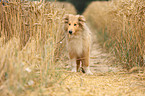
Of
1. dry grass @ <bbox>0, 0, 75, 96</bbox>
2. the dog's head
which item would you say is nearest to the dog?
the dog's head

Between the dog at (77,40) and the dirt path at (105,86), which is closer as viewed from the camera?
the dirt path at (105,86)

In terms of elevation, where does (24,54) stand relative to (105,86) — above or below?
above

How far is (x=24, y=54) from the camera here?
249cm

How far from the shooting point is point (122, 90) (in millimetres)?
2783

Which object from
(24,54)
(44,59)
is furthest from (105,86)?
(24,54)

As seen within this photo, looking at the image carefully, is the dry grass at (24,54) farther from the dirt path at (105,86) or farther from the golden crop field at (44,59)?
the dirt path at (105,86)

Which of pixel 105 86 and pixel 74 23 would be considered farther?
pixel 74 23

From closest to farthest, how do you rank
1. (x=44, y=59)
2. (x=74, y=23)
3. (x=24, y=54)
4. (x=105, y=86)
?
(x=24, y=54)
(x=44, y=59)
(x=105, y=86)
(x=74, y=23)

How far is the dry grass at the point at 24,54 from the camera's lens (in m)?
2.07

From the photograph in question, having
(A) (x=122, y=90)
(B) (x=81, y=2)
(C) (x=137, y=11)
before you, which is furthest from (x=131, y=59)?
(B) (x=81, y=2)

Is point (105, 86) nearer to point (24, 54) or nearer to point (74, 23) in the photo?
point (24, 54)

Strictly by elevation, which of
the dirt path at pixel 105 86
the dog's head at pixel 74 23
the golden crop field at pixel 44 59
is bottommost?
the dirt path at pixel 105 86

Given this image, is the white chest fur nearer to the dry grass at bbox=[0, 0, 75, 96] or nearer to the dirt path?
the dry grass at bbox=[0, 0, 75, 96]

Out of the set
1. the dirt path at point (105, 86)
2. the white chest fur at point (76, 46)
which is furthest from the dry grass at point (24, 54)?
the white chest fur at point (76, 46)
